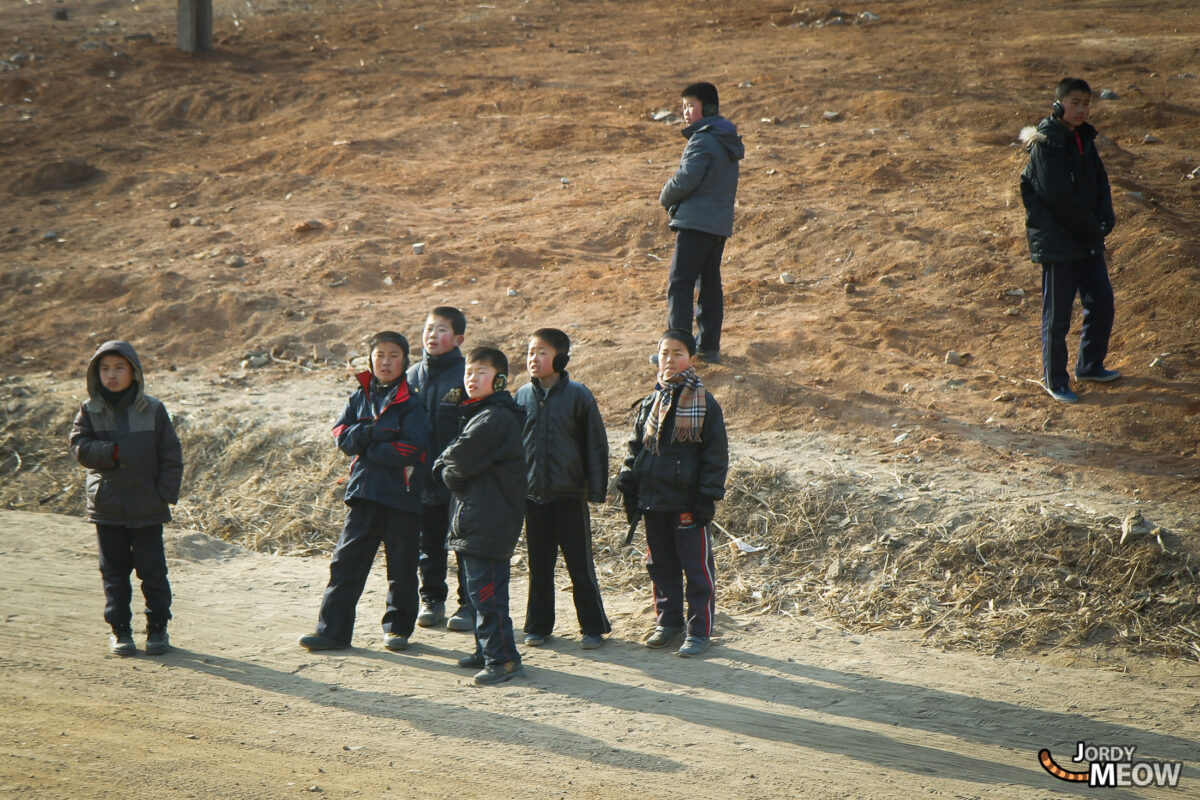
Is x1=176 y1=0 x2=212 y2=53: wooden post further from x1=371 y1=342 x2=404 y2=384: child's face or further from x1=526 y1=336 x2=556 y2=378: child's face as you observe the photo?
x1=526 y1=336 x2=556 y2=378: child's face

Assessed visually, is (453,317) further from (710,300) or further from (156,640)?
(710,300)

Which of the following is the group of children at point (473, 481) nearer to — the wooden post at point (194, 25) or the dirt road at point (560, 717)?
the dirt road at point (560, 717)

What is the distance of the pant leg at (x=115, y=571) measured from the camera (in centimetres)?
560

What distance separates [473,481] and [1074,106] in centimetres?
506

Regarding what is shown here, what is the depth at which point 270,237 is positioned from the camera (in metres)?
12.2

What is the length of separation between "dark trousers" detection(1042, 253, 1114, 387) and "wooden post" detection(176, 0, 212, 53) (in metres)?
16.3

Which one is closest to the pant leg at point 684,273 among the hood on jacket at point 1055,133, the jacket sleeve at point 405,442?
the hood on jacket at point 1055,133

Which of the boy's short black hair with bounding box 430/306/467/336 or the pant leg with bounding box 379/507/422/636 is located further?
the boy's short black hair with bounding box 430/306/467/336

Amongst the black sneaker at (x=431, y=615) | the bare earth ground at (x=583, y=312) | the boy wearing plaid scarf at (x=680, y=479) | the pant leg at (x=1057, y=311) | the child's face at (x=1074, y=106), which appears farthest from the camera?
the pant leg at (x=1057, y=311)

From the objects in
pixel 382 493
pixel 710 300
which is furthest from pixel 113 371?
pixel 710 300

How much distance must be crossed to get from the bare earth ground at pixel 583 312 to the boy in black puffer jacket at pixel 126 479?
32 cm

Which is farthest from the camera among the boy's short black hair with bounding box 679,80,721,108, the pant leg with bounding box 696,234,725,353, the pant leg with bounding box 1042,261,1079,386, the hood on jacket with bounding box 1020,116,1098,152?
the pant leg with bounding box 696,234,725,353

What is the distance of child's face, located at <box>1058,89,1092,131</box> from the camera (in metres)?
7.18

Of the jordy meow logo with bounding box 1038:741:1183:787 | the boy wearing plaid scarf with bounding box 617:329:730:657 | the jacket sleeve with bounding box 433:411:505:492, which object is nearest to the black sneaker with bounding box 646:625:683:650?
the boy wearing plaid scarf with bounding box 617:329:730:657
